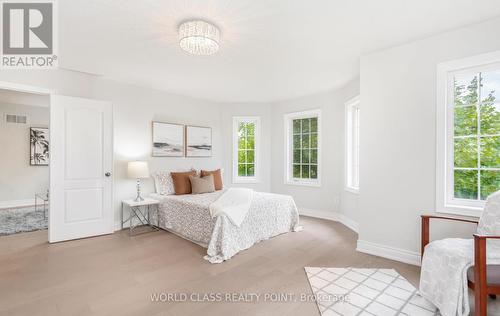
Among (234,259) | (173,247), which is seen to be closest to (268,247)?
(234,259)

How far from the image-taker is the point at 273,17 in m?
2.36

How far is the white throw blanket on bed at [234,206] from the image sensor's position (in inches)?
125

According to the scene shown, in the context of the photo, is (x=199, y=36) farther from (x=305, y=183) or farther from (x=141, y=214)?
(x=305, y=183)

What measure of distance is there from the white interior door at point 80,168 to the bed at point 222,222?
875mm

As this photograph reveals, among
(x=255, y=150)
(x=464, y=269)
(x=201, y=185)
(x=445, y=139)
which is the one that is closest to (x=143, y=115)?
(x=201, y=185)

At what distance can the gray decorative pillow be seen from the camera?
4.45m

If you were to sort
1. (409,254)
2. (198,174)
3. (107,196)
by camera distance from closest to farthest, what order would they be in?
(409,254)
(107,196)
(198,174)

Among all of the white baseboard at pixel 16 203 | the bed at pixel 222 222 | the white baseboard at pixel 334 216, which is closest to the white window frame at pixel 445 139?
the white baseboard at pixel 334 216

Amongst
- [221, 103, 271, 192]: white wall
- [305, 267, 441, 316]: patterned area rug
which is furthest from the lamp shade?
[305, 267, 441, 316]: patterned area rug

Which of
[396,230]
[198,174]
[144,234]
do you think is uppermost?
[198,174]

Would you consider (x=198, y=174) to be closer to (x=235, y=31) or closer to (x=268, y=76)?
(x=268, y=76)

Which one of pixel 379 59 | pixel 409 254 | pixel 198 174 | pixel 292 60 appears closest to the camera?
pixel 409 254

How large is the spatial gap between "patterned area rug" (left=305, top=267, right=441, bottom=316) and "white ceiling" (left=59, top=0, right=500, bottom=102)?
99.2 inches

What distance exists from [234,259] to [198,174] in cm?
225
